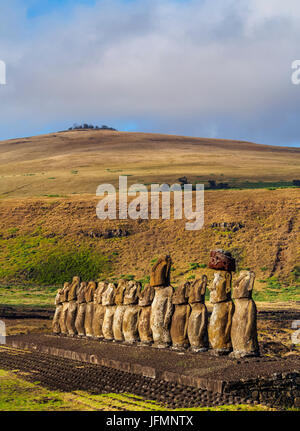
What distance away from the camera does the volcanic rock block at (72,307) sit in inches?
752

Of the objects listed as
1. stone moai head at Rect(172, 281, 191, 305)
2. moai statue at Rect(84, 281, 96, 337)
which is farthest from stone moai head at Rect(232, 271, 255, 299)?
moai statue at Rect(84, 281, 96, 337)

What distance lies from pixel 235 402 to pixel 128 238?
104ft

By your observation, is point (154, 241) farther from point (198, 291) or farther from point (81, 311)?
point (198, 291)

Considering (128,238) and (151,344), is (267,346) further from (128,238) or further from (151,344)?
(128,238)

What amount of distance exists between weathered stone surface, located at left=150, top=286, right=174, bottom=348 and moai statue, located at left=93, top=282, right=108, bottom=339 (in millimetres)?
2622

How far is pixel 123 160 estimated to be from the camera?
3167 inches

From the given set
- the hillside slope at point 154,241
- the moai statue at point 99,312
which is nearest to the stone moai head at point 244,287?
the moai statue at point 99,312

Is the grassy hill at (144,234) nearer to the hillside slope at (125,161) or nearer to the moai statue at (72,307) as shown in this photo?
the hillside slope at (125,161)

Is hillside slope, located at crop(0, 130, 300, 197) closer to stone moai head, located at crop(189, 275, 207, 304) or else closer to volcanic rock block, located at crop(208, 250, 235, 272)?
stone moai head, located at crop(189, 275, 207, 304)

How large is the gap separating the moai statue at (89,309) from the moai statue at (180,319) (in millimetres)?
3916

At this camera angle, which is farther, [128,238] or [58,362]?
[128,238]
